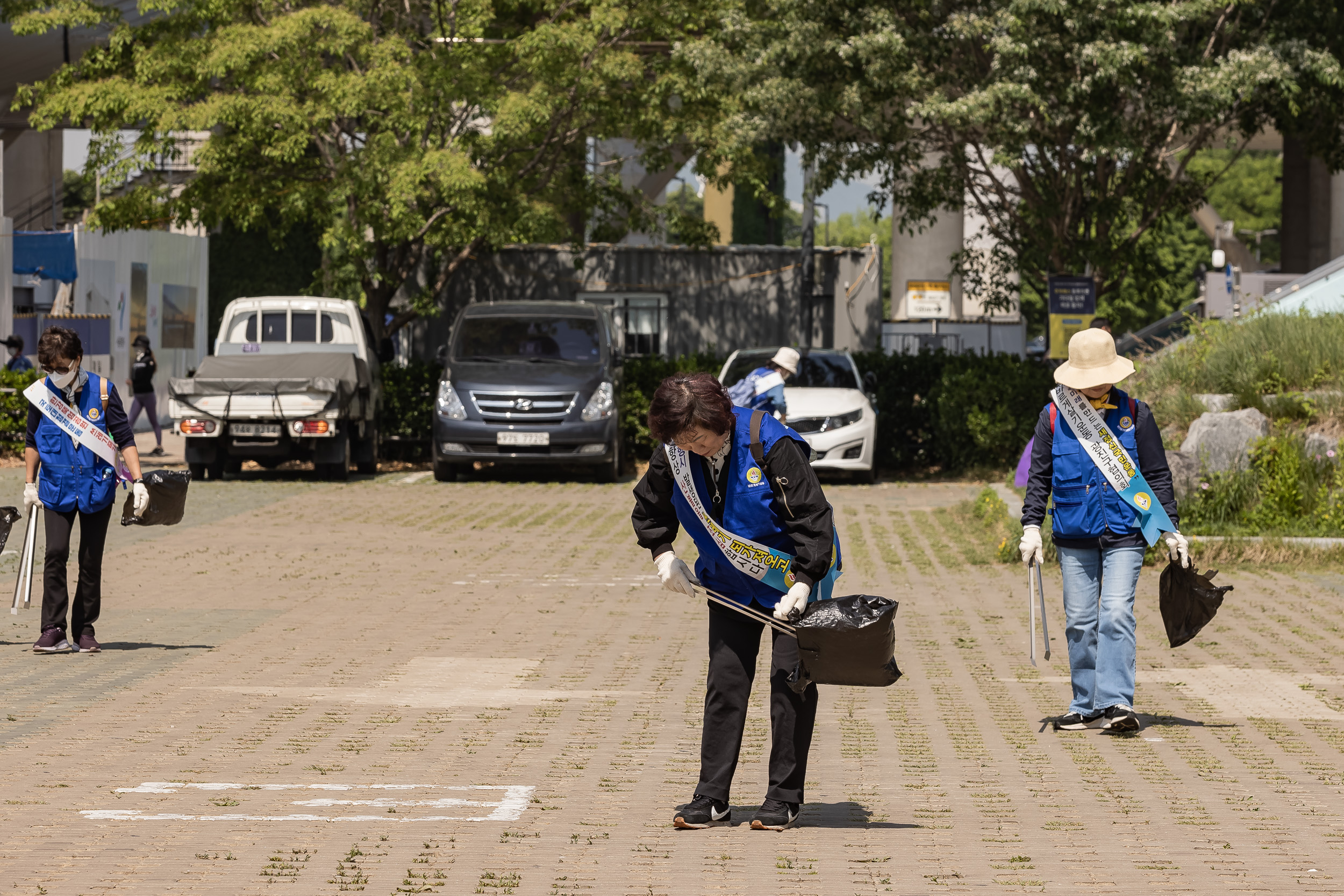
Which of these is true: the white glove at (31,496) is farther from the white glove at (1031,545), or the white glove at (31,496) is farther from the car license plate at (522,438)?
the car license plate at (522,438)

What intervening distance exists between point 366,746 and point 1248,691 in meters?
4.11

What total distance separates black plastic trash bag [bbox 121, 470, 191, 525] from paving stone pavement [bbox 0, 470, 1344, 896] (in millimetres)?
712

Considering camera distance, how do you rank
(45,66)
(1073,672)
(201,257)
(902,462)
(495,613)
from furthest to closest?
(201,257), (45,66), (902,462), (495,613), (1073,672)

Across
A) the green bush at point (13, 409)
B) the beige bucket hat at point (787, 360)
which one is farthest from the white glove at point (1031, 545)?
the green bush at point (13, 409)

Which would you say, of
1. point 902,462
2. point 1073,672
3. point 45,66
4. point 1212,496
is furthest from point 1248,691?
point 45,66

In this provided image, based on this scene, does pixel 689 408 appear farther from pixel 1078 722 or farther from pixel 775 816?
pixel 1078 722

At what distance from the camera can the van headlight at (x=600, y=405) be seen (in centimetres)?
2095

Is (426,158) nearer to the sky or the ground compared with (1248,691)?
nearer to the sky

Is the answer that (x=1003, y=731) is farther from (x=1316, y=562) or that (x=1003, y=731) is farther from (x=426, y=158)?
(x=426, y=158)

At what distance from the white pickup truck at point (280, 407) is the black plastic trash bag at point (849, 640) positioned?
15.6 m

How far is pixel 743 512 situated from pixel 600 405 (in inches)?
618

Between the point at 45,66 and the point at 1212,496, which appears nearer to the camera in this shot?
the point at 1212,496

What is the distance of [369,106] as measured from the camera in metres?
23.0

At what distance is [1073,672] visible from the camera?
7.52m
